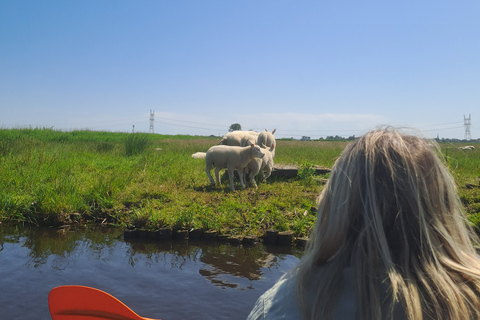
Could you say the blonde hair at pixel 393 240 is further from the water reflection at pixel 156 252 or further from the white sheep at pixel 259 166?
the white sheep at pixel 259 166

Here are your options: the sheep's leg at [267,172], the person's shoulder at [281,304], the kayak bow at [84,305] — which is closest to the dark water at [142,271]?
the kayak bow at [84,305]

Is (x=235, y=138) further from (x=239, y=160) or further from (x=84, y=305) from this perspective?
(x=84, y=305)

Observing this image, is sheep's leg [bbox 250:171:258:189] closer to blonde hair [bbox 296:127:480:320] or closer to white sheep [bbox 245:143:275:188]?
white sheep [bbox 245:143:275:188]

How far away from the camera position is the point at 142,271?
239 inches

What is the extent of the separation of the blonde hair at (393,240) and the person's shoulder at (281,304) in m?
0.06

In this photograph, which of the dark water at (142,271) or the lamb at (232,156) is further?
the lamb at (232,156)

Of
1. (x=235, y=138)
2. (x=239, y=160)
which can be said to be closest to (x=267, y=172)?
(x=239, y=160)

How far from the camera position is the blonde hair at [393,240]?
133cm

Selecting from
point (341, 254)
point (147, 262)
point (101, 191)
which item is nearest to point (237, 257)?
point (147, 262)

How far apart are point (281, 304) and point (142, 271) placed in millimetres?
4936

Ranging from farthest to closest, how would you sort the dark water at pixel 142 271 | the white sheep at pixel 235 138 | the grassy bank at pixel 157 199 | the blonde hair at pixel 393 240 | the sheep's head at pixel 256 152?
the white sheep at pixel 235 138
the sheep's head at pixel 256 152
the grassy bank at pixel 157 199
the dark water at pixel 142 271
the blonde hair at pixel 393 240

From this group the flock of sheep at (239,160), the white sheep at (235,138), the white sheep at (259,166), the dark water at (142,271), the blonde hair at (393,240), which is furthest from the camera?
the white sheep at (235,138)

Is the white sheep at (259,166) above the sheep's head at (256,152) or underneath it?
underneath

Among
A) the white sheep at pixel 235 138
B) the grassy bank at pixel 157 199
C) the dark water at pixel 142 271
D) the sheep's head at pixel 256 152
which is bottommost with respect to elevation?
the dark water at pixel 142 271
